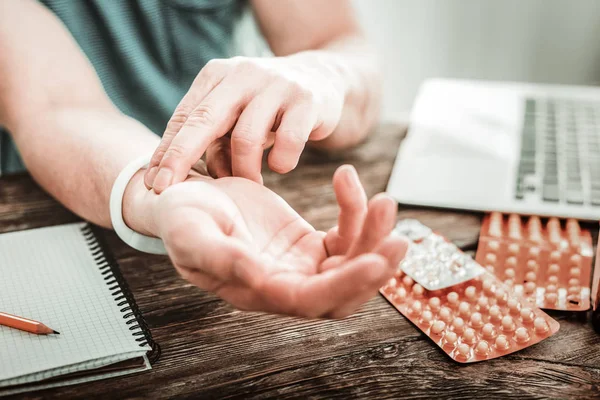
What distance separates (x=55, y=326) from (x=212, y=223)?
0.62ft

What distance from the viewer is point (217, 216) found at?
1.36 ft

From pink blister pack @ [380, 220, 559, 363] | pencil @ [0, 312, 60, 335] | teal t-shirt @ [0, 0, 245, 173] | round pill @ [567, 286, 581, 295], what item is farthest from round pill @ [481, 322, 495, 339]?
teal t-shirt @ [0, 0, 245, 173]

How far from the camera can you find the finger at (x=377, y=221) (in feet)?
1.22

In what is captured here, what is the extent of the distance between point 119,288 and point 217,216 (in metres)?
0.18

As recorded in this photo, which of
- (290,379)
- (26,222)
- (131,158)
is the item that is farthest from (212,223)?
(26,222)

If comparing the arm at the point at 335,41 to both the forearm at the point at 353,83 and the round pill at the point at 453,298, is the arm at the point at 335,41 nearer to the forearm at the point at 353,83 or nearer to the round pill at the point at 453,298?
the forearm at the point at 353,83

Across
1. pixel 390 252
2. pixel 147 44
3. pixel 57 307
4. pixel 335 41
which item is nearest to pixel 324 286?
pixel 390 252

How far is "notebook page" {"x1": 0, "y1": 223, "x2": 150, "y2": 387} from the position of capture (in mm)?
445

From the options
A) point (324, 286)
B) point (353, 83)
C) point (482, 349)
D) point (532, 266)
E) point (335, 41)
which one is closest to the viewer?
point (324, 286)

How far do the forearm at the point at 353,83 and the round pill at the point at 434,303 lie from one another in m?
0.33

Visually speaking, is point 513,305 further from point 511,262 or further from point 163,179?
point 163,179

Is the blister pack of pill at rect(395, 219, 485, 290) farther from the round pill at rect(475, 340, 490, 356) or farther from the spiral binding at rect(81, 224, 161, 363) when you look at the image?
the spiral binding at rect(81, 224, 161, 363)

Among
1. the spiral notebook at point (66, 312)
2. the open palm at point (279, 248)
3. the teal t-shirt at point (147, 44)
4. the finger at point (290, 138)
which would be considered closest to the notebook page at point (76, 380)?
the spiral notebook at point (66, 312)

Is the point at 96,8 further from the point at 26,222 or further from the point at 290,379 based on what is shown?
the point at 290,379
